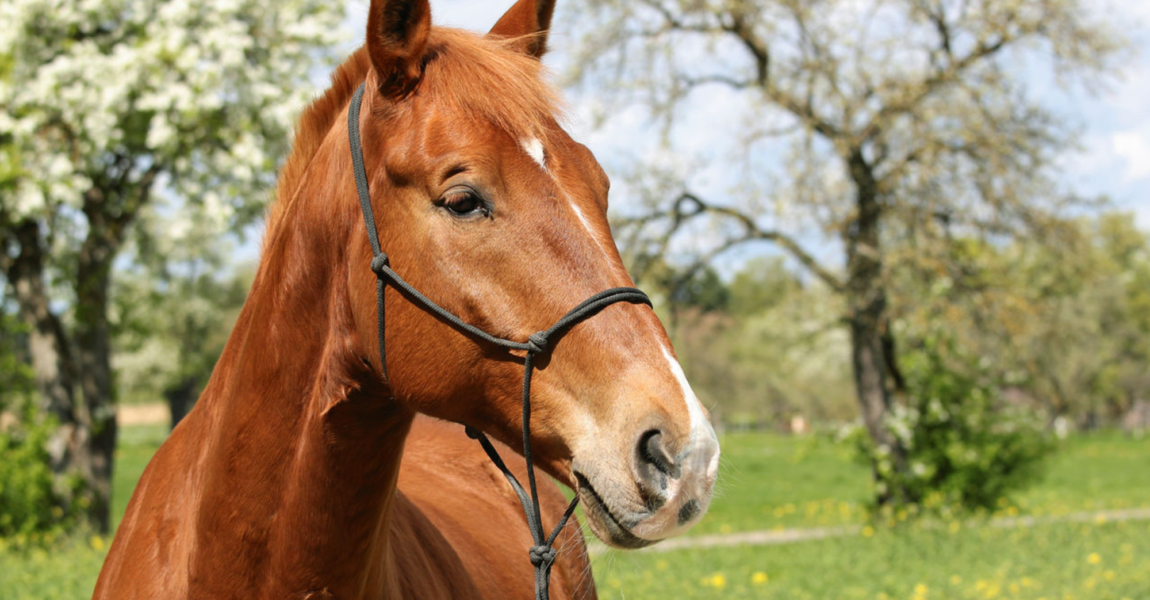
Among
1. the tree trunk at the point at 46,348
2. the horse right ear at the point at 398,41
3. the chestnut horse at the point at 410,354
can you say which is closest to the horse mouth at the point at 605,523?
the chestnut horse at the point at 410,354

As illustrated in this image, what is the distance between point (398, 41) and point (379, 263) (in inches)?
17.8

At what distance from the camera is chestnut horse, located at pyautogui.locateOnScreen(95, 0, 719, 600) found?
1.51 meters

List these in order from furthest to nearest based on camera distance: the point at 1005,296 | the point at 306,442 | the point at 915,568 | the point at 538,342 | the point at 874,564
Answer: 1. the point at 1005,296
2. the point at 874,564
3. the point at 915,568
4. the point at 306,442
5. the point at 538,342

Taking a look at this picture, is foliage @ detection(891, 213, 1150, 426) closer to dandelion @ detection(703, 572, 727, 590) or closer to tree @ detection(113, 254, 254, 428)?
dandelion @ detection(703, 572, 727, 590)

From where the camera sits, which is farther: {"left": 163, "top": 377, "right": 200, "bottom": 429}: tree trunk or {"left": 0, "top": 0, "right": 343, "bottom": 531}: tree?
{"left": 163, "top": 377, "right": 200, "bottom": 429}: tree trunk

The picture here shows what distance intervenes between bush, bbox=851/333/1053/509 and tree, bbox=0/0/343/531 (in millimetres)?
7849

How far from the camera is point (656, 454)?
145 centimetres

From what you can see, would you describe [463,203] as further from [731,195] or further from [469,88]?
[731,195]

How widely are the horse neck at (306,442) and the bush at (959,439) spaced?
9923mm

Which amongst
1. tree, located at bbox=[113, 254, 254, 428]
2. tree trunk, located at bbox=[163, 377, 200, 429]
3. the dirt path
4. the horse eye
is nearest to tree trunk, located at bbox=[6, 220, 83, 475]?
the dirt path

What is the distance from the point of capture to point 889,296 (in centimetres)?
1036

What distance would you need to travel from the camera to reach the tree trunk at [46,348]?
29.7 feet

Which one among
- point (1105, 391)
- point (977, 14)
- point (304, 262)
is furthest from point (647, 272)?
point (1105, 391)

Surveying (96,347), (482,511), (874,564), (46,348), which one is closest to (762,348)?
(874,564)
